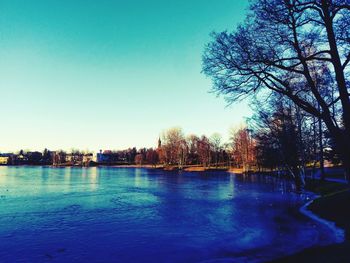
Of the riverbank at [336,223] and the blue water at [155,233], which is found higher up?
the riverbank at [336,223]

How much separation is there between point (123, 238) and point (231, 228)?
6.01m

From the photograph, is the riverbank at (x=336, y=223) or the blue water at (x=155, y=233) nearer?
the riverbank at (x=336, y=223)

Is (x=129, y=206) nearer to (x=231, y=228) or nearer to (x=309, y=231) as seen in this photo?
(x=231, y=228)

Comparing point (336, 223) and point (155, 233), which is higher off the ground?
point (336, 223)

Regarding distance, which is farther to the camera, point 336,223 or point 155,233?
point 336,223

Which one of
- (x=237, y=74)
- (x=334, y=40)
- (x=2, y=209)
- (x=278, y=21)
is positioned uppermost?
(x=278, y=21)

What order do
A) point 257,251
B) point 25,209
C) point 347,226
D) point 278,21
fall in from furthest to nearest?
point 25,209
point 347,226
point 257,251
point 278,21

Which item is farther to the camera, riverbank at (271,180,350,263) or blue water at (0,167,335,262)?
blue water at (0,167,335,262)

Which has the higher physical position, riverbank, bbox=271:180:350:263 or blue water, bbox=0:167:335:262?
riverbank, bbox=271:180:350:263

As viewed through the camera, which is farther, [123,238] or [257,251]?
[123,238]

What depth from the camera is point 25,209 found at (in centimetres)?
2306

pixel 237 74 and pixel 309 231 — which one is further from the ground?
pixel 237 74

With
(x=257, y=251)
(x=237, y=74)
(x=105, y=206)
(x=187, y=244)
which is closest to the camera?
(x=237, y=74)

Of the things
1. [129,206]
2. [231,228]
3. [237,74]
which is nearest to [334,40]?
[237,74]
